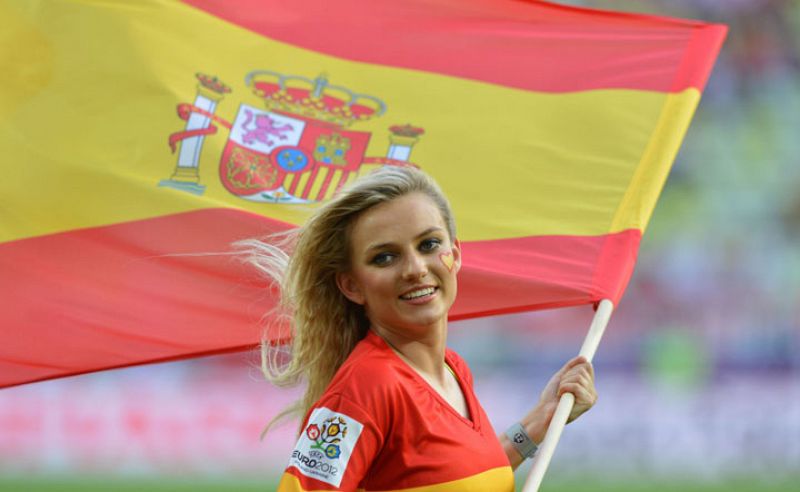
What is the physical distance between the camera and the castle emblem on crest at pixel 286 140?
3.69 m

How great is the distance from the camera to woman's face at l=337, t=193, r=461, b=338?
282 cm

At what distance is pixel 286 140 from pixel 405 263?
1154 millimetres

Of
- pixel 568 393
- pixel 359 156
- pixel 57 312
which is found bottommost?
pixel 57 312

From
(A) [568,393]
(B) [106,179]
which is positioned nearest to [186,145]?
(B) [106,179]

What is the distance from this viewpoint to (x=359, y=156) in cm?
388

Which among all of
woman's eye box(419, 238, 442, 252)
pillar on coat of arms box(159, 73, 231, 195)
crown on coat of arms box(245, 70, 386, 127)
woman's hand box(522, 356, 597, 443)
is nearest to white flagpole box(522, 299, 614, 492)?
woman's hand box(522, 356, 597, 443)

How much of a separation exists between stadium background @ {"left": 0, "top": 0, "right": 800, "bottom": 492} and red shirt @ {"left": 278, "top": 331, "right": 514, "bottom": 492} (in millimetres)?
7131

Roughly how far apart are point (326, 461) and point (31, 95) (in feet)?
5.19

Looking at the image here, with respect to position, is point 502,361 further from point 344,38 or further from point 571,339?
point 344,38

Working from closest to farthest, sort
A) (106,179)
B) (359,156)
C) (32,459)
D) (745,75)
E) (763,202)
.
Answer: (106,179) < (359,156) < (32,459) < (763,202) < (745,75)

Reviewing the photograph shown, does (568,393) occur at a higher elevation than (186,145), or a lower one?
lower

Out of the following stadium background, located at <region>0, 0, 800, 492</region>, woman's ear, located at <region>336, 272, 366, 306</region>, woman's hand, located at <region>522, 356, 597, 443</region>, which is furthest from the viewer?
stadium background, located at <region>0, 0, 800, 492</region>

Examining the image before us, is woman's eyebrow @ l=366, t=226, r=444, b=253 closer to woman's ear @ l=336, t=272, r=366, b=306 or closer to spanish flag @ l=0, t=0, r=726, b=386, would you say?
woman's ear @ l=336, t=272, r=366, b=306

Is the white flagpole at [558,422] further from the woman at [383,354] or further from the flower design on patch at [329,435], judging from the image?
the flower design on patch at [329,435]
